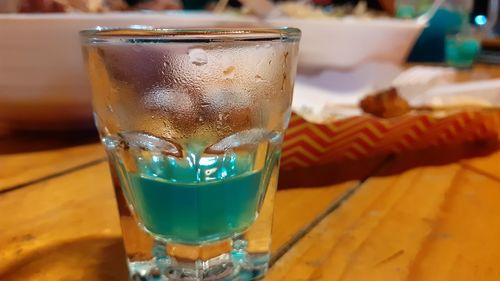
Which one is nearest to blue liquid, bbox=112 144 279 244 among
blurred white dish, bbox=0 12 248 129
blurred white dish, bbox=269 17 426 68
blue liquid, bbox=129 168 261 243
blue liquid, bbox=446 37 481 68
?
blue liquid, bbox=129 168 261 243

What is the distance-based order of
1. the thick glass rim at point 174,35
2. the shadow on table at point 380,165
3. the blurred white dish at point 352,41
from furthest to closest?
the blurred white dish at point 352,41, the shadow on table at point 380,165, the thick glass rim at point 174,35

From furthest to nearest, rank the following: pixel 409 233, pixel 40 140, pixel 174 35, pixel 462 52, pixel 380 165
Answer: pixel 462 52
pixel 40 140
pixel 380 165
pixel 409 233
pixel 174 35

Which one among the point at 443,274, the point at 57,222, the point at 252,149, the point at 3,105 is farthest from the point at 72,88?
the point at 443,274

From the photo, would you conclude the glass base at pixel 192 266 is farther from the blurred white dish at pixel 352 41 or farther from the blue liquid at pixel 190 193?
the blurred white dish at pixel 352 41

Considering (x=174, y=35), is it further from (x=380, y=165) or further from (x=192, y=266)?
(x=380, y=165)

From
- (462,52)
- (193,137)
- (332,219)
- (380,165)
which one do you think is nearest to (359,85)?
(380,165)

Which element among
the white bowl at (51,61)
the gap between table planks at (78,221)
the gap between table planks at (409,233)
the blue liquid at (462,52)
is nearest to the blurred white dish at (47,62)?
the white bowl at (51,61)
